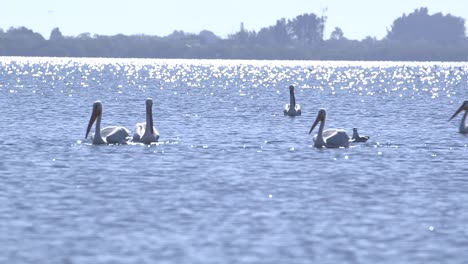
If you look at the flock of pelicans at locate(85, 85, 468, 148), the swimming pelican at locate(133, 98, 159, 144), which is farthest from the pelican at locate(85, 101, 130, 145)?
the swimming pelican at locate(133, 98, 159, 144)

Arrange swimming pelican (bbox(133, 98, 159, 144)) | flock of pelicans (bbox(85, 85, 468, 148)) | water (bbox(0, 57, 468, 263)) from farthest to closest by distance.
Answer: swimming pelican (bbox(133, 98, 159, 144)), flock of pelicans (bbox(85, 85, 468, 148)), water (bbox(0, 57, 468, 263))

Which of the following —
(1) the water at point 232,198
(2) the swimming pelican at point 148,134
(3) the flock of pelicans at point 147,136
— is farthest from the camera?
(2) the swimming pelican at point 148,134

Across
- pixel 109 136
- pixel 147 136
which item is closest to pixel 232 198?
pixel 109 136

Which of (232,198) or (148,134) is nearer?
(232,198)

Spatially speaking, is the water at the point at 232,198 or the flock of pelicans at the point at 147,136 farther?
the flock of pelicans at the point at 147,136

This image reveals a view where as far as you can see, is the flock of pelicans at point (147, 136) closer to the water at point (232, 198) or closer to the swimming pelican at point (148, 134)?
the swimming pelican at point (148, 134)

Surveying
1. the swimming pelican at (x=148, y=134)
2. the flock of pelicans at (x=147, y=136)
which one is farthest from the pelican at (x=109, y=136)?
A: the swimming pelican at (x=148, y=134)

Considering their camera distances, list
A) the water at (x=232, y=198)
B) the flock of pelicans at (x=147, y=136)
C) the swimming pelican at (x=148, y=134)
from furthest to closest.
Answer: the swimming pelican at (x=148, y=134) < the flock of pelicans at (x=147, y=136) < the water at (x=232, y=198)

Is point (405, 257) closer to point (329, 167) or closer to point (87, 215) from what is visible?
point (87, 215)

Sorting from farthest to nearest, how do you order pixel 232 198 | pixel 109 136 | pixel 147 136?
pixel 147 136 → pixel 109 136 → pixel 232 198

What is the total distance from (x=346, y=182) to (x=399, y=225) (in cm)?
653

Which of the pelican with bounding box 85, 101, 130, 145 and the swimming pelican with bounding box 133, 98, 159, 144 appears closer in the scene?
the pelican with bounding box 85, 101, 130, 145

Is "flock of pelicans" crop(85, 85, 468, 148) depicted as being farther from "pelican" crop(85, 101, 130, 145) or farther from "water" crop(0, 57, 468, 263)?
"water" crop(0, 57, 468, 263)

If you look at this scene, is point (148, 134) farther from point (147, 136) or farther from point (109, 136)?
point (109, 136)
